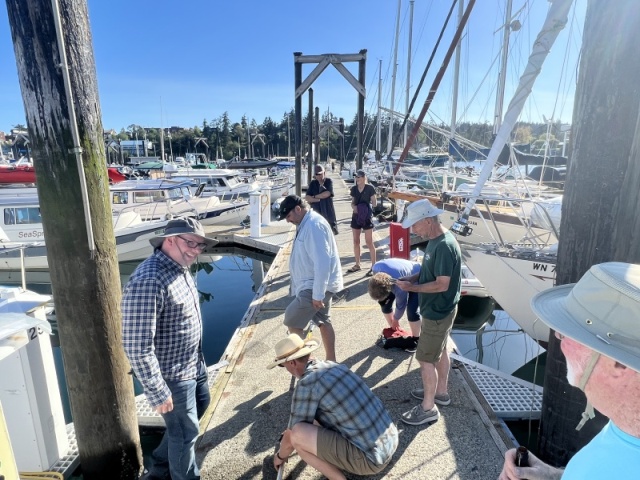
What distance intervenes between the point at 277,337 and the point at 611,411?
4.04 metres

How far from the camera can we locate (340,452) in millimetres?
2299

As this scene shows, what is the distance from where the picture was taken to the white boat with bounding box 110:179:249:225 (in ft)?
41.8

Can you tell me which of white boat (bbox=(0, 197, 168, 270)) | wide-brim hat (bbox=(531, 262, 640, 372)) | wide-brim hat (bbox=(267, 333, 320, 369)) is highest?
wide-brim hat (bbox=(531, 262, 640, 372))

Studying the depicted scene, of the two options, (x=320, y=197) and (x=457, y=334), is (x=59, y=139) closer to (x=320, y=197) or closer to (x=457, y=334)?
(x=320, y=197)

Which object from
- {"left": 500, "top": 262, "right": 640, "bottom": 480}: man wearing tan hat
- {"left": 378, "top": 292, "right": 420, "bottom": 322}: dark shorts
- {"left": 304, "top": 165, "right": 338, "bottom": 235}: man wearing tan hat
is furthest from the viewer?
{"left": 304, "top": 165, "right": 338, "bottom": 235}: man wearing tan hat

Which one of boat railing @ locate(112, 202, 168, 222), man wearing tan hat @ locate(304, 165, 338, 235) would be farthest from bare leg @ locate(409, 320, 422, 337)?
boat railing @ locate(112, 202, 168, 222)

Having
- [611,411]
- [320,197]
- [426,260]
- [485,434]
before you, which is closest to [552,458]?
[485,434]

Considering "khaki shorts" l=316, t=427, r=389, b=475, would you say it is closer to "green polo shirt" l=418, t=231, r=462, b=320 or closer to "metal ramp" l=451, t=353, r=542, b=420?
"green polo shirt" l=418, t=231, r=462, b=320

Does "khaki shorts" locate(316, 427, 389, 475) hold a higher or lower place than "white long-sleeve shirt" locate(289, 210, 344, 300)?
lower

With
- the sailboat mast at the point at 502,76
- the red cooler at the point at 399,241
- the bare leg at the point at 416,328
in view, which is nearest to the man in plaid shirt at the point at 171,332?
the bare leg at the point at 416,328

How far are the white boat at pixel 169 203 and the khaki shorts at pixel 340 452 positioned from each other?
1064cm

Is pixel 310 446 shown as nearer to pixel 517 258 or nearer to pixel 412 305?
pixel 412 305

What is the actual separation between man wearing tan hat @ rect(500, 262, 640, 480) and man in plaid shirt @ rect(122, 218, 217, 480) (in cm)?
186

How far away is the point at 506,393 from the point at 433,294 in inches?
Result: 59.1
